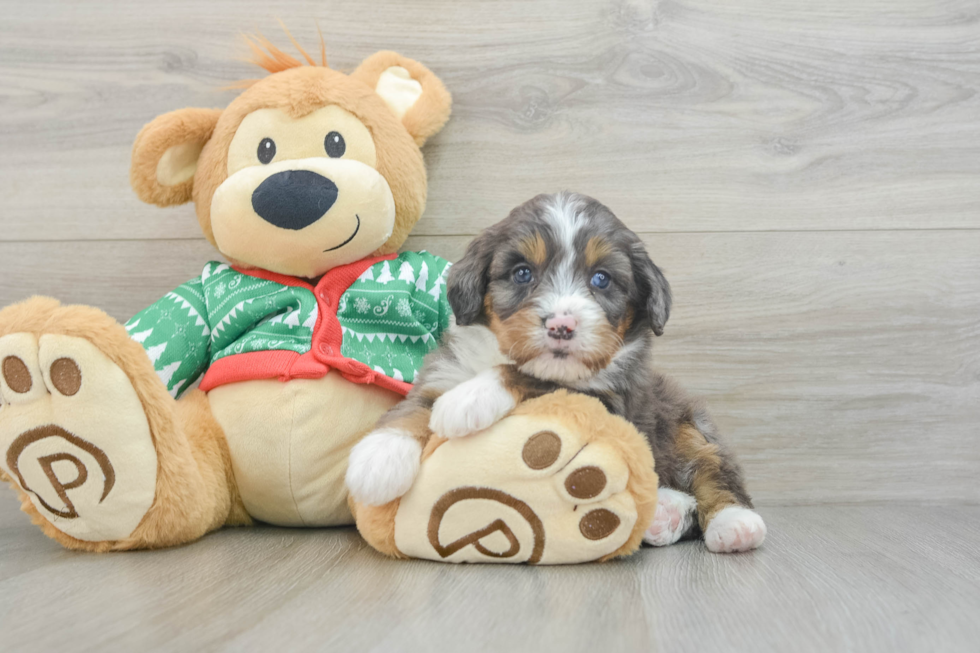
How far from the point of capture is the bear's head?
183cm

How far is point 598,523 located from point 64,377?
1.10 m

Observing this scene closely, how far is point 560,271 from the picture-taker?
5.15 feet

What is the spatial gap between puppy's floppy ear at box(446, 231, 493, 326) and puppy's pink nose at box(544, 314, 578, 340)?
0.26 metres

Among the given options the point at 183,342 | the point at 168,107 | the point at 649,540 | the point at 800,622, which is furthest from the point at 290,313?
the point at 800,622

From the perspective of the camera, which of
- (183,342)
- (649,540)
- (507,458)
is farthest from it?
(183,342)

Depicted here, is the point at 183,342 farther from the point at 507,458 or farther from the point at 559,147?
the point at 559,147

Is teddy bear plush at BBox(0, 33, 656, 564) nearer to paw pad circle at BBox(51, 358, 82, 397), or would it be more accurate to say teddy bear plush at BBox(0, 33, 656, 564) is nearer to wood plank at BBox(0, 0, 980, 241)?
paw pad circle at BBox(51, 358, 82, 397)

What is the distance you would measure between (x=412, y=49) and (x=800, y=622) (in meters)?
1.87

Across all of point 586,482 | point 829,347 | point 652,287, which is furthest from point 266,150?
point 829,347

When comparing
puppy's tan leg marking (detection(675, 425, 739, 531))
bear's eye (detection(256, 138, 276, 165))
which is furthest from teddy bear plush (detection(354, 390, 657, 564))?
bear's eye (detection(256, 138, 276, 165))

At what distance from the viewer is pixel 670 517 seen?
5.70 feet

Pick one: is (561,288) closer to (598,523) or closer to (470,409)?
(470,409)

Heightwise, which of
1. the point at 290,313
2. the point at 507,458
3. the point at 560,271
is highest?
the point at 560,271

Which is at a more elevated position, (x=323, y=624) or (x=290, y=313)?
(x=290, y=313)
